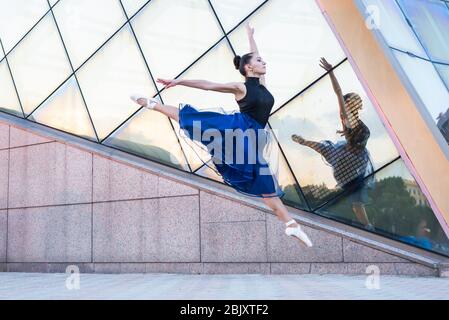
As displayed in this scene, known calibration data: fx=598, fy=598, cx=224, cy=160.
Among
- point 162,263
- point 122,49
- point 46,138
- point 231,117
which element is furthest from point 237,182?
point 46,138

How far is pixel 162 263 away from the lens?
1303cm

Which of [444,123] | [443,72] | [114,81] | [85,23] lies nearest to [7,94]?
[85,23]

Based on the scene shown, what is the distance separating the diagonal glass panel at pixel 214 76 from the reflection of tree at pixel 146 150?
3.91 feet

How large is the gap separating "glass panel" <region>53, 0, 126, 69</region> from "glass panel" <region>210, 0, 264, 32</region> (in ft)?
8.46

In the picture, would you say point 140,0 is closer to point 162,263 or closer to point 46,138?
point 46,138

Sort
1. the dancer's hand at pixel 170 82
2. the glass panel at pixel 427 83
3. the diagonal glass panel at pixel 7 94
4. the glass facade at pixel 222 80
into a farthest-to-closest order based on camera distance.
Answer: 1. the diagonal glass panel at pixel 7 94
2. the glass facade at pixel 222 80
3. the glass panel at pixel 427 83
4. the dancer's hand at pixel 170 82

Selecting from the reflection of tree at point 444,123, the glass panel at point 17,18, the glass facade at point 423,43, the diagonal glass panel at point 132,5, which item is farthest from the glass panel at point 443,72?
the glass panel at point 17,18

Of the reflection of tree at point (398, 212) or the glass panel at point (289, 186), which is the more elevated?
the glass panel at point (289, 186)

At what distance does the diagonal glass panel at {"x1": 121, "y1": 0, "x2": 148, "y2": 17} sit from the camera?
13.7 m

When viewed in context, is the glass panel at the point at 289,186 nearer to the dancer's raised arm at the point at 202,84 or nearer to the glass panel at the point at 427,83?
the glass panel at the point at 427,83

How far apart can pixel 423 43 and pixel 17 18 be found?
10.5 metres

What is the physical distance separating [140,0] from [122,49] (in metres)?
1.19

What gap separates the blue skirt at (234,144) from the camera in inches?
294

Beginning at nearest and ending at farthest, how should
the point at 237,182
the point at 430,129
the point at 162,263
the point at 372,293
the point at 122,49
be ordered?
1. the point at 237,182
2. the point at 372,293
3. the point at 430,129
4. the point at 162,263
5. the point at 122,49
